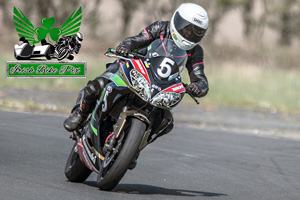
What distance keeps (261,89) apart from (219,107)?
3.49 meters

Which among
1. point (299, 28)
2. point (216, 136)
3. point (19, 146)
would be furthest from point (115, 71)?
point (299, 28)

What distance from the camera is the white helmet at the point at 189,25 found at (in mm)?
6121

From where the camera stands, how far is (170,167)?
845 cm

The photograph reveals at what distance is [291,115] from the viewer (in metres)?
17.1

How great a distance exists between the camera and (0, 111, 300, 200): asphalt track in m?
6.26

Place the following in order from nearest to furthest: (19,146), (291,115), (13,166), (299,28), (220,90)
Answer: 1. (13,166)
2. (19,146)
3. (291,115)
4. (220,90)
5. (299,28)

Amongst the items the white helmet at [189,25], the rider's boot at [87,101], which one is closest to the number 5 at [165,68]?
the white helmet at [189,25]

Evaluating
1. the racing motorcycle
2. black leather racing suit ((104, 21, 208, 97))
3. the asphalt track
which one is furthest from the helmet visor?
the asphalt track

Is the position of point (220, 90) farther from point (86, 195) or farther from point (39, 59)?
point (86, 195)

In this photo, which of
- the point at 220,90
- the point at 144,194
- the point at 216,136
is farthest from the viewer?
the point at 220,90

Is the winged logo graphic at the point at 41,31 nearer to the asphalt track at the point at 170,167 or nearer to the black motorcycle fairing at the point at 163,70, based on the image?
the asphalt track at the point at 170,167

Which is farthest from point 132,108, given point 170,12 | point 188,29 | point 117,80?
point 170,12

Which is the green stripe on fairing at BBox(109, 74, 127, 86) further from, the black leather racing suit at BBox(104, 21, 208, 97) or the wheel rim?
the wheel rim

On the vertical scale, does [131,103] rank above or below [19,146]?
above
